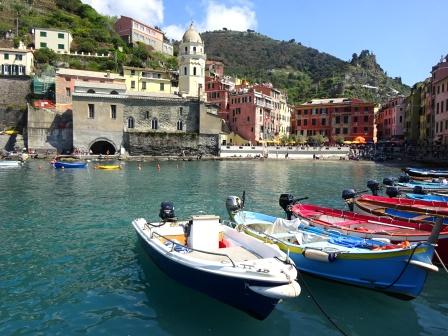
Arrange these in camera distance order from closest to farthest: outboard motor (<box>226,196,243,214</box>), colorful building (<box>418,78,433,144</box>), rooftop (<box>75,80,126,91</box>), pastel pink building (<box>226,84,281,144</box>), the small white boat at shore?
outboard motor (<box>226,196,243,214</box>)
the small white boat at shore
colorful building (<box>418,78,433,144</box>)
rooftop (<box>75,80,126,91</box>)
pastel pink building (<box>226,84,281,144</box>)

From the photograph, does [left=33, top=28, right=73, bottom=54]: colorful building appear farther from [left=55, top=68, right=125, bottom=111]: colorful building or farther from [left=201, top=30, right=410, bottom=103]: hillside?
[left=201, top=30, right=410, bottom=103]: hillside

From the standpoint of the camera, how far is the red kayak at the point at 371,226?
11.8m

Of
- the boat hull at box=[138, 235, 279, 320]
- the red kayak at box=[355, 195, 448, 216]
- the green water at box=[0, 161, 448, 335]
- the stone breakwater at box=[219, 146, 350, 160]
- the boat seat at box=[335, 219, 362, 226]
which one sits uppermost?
the stone breakwater at box=[219, 146, 350, 160]

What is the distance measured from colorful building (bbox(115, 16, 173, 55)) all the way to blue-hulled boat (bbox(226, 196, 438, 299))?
98.8 m

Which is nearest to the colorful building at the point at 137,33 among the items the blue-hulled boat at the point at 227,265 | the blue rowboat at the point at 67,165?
the blue rowboat at the point at 67,165

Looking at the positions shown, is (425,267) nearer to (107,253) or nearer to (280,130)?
(107,253)

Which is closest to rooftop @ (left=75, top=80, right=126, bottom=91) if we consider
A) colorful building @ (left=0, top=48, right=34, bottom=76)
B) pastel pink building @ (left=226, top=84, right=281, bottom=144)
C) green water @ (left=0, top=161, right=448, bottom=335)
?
colorful building @ (left=0, top=48, right=34, bottom=76)

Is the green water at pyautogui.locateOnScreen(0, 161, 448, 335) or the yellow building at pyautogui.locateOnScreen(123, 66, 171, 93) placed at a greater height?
the yellow building at pyautogui.locateOnScreen(123, 66, 171, 93)

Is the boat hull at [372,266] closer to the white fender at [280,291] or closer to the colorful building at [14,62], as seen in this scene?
the white fender at [280,291]

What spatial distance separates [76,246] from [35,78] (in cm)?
6421

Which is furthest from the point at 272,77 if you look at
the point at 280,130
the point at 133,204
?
the point at 133,204

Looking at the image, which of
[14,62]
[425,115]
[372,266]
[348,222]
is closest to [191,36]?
[14,62]

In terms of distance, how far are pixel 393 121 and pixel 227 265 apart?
8817 cm

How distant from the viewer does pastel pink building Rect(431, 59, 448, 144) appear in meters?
55.5
